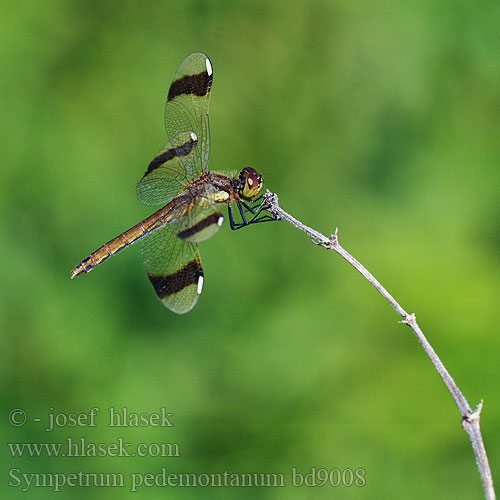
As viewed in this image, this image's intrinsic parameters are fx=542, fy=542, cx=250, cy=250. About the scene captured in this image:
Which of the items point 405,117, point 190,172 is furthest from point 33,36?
point 405,117

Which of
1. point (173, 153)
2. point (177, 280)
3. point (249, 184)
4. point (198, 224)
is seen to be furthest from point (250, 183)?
point (177, 280)

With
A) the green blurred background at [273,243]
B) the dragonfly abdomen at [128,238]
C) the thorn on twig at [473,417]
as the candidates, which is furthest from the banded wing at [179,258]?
the thorn on twig at [473,417]

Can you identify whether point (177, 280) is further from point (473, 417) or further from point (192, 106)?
point (473, 417)

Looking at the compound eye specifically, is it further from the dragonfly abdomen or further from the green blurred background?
the green blurred background

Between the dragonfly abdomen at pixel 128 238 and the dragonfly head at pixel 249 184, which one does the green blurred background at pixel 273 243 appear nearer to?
the dragonfly abdomen at pixel 128 238

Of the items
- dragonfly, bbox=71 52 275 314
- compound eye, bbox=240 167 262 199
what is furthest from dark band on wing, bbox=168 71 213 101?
compound eye, bbox=240 167 262 199

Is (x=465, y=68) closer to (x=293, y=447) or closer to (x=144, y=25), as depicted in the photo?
(x=144, y=25)
